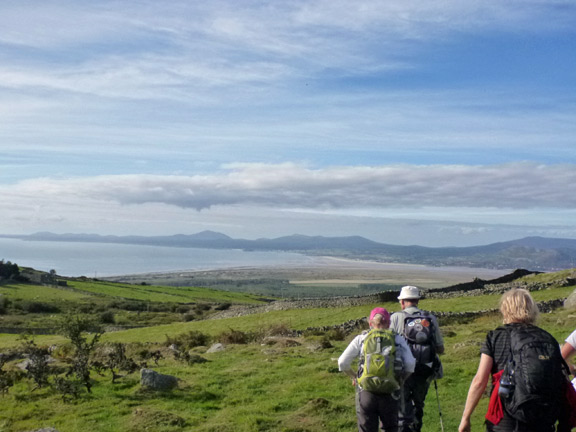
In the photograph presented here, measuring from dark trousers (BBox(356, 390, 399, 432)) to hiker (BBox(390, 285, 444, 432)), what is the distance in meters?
1.11

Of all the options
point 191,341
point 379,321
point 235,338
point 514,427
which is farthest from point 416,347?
point 191,341

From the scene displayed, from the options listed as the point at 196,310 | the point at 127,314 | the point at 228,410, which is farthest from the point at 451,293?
the point at 127,314

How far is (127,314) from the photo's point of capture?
83.1m

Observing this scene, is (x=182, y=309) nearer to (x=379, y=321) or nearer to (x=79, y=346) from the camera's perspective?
(x=79, y=346)

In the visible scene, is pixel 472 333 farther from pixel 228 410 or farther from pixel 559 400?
pixel 559 400

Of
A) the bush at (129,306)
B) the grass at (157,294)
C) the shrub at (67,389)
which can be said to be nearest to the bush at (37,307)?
the bush at (129,306)

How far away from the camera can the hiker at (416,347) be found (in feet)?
29.8

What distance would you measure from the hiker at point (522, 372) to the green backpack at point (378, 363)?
6.15 feet

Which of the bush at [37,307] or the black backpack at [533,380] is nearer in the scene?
the black backpack at [533,380]

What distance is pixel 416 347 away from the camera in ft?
29.9

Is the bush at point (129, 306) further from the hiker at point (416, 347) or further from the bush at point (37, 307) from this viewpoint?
the hiker at point (416, 347)

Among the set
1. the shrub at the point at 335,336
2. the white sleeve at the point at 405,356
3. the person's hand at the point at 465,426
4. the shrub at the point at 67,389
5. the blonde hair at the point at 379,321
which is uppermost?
the blonde hair at the point at 379,321

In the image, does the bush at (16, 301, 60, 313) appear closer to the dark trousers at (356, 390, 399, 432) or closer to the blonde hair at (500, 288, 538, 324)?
the dark trousers at (356, 390, 399, 432)

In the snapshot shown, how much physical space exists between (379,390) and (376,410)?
1.34ft
